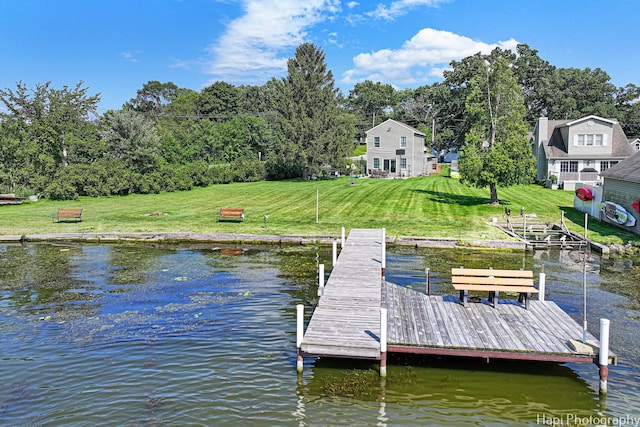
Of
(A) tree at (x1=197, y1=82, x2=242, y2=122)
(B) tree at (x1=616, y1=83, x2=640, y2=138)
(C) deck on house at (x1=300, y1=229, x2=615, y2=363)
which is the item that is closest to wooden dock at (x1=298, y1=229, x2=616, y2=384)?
(C) deck on house at (x1=300, y1=229, x2=615, y2=363)

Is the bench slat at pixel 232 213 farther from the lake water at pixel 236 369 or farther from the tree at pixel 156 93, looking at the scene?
the tree at pixel 156 93

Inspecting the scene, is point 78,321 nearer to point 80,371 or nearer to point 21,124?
point 80,371

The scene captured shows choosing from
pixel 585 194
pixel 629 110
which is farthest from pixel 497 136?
pixel 629 110

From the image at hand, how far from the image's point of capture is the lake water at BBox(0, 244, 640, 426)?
10.2m

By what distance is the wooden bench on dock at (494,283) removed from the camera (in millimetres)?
14242

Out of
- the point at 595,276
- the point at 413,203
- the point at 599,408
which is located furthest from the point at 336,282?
the point at 413,203

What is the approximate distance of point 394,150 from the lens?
203 feet

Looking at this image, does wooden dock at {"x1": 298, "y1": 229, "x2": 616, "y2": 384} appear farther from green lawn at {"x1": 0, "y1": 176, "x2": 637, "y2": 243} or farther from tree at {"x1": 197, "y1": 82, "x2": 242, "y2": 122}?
tree at {"x1": 197, "y1": 82, "x2": 242, "y2": 122}

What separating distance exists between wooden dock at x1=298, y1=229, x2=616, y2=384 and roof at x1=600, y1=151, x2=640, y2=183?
1743cm

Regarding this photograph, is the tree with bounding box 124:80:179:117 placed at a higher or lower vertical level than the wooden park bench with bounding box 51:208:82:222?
higher

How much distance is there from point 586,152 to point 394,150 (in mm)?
Result: 21740

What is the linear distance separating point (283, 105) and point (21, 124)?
27307mm

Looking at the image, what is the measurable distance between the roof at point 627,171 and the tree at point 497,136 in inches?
201

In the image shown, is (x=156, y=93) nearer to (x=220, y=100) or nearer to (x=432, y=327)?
(x=220, y=100)
